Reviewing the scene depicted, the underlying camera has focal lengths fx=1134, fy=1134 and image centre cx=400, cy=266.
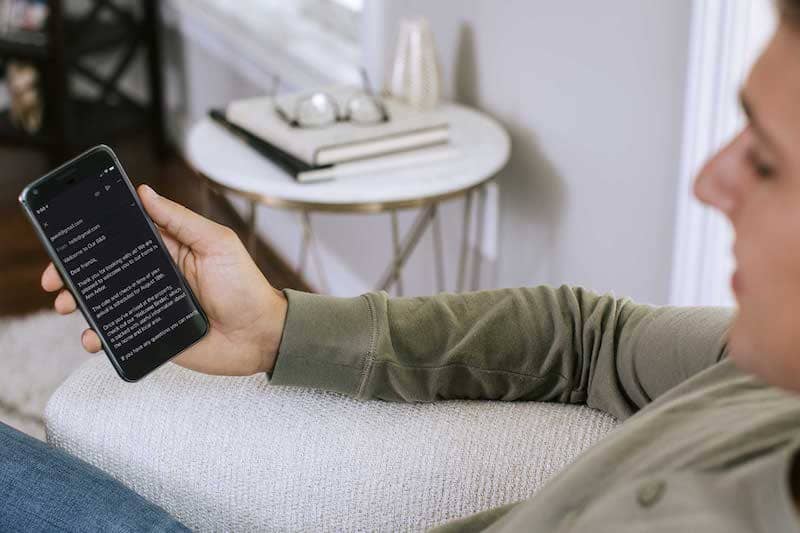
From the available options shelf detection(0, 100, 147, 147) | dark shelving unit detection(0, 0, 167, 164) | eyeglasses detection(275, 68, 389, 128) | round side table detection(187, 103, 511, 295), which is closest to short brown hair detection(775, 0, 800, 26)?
round side table detection(187, 103, 511, 295)

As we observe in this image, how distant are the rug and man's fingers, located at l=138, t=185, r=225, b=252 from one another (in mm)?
1105

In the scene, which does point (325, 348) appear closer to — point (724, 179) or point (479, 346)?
point (479, 346)

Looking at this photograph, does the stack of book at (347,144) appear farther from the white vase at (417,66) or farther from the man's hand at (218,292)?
the man's hand at (218,292)

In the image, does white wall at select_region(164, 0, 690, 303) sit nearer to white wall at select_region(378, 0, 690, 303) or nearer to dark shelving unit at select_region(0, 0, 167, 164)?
white wall at select_region(378, 0, 690, 303)

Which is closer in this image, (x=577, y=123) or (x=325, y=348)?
(x=325, y=348)

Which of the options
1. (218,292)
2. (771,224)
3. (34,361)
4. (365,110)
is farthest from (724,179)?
(34,361)

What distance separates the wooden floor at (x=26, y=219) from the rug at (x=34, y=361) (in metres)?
0.09

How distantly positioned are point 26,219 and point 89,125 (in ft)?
1.42

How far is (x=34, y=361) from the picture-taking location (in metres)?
2.23

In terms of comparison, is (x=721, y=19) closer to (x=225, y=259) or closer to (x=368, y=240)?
(x=225, y=259)

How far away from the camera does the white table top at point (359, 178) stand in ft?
4.95

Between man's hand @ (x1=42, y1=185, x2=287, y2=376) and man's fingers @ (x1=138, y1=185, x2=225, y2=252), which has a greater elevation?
man's fingers @ (x1=138, y1=185, x2=225, y2=252)

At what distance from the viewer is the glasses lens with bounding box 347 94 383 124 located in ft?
5.44

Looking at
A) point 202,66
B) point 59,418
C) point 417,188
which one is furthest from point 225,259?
point 202,66
